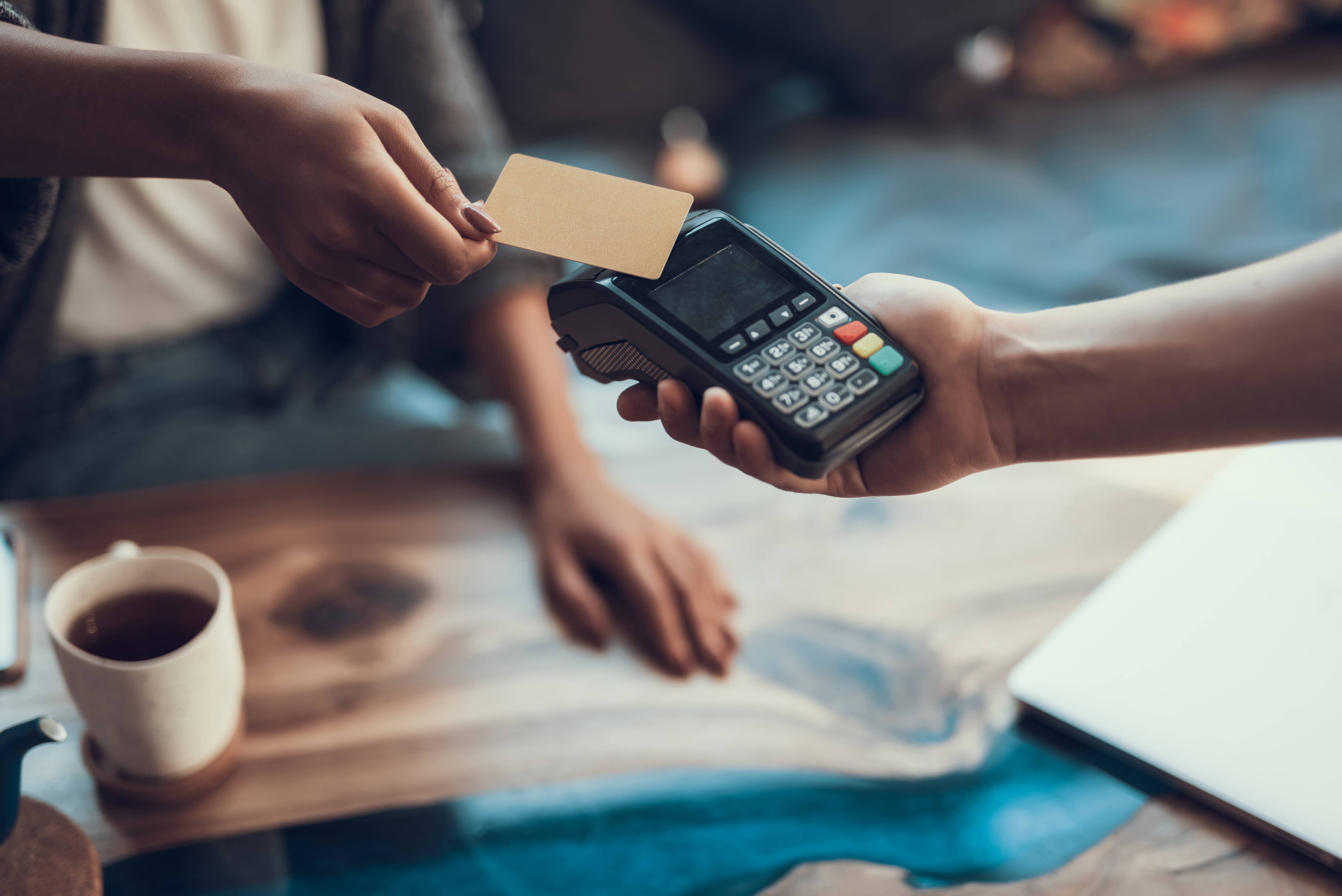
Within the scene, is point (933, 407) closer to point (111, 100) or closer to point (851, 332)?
point (851, 332)

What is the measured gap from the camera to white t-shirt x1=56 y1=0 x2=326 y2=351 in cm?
Result: 53

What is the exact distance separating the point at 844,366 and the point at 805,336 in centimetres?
2

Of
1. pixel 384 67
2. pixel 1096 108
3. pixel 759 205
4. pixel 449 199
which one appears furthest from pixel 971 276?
pixel 449 199

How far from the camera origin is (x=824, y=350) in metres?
0.43

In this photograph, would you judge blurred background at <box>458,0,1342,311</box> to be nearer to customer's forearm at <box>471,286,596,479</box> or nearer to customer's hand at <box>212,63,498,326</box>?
customer's forearm at <box>471,286,596,479</box>

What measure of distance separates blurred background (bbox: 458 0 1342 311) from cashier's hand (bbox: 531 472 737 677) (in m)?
0.39

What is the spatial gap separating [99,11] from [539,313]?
0.38 metres

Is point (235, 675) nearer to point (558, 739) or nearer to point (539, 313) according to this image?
point (558, 739)

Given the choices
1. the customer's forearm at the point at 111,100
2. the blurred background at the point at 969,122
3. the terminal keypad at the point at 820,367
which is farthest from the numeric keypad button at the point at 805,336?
the blurred background at the point at 969,122

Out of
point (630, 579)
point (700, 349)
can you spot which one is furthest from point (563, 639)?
point (700, 349)

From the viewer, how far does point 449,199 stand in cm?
36

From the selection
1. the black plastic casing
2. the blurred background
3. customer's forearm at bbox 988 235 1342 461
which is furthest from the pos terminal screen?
the blurred background

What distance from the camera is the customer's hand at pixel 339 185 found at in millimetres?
333

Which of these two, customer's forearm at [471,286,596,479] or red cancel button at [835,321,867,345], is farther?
customer's forearm at [471,286,596,479]
